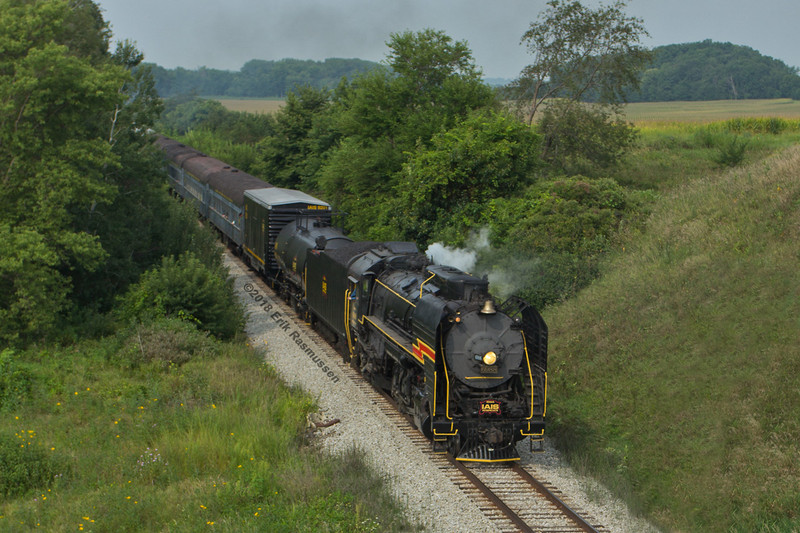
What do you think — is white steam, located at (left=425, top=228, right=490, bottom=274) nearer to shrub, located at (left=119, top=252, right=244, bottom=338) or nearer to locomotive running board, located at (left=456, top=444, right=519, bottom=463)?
locomotive running board, located at (left=456, top=444, right=519, bottom=463)

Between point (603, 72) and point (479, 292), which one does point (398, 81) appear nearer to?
point (603, 72)

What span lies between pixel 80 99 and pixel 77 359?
23.7 ft

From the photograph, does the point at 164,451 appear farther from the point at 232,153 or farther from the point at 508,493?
the point at 232,153

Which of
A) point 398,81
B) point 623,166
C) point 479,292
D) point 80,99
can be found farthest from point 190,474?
point 623,166

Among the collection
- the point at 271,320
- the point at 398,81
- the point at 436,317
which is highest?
the point at 398,81

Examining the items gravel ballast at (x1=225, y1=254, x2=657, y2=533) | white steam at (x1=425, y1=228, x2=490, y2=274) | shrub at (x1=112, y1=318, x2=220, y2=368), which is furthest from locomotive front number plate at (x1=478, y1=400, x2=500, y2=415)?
shrub at (x1=112, y1=318, x2=220, y2=368)

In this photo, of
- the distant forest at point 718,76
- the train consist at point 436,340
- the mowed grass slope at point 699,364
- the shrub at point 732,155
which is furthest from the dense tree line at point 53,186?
the distant forest at point 718,76

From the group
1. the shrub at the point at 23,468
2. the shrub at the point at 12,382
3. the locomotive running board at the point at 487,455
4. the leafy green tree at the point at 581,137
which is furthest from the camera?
the leafy green tree at the point at 581,137

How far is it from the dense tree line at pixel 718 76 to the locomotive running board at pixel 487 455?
65.1 metres

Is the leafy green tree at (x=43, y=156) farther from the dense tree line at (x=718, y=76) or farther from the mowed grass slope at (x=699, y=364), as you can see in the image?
the dense tree line at (x=718, y=76)

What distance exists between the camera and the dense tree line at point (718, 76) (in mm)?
72000

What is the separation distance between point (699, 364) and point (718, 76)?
226 feet

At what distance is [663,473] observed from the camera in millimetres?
12609

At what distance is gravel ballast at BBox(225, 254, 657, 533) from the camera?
11.2m
